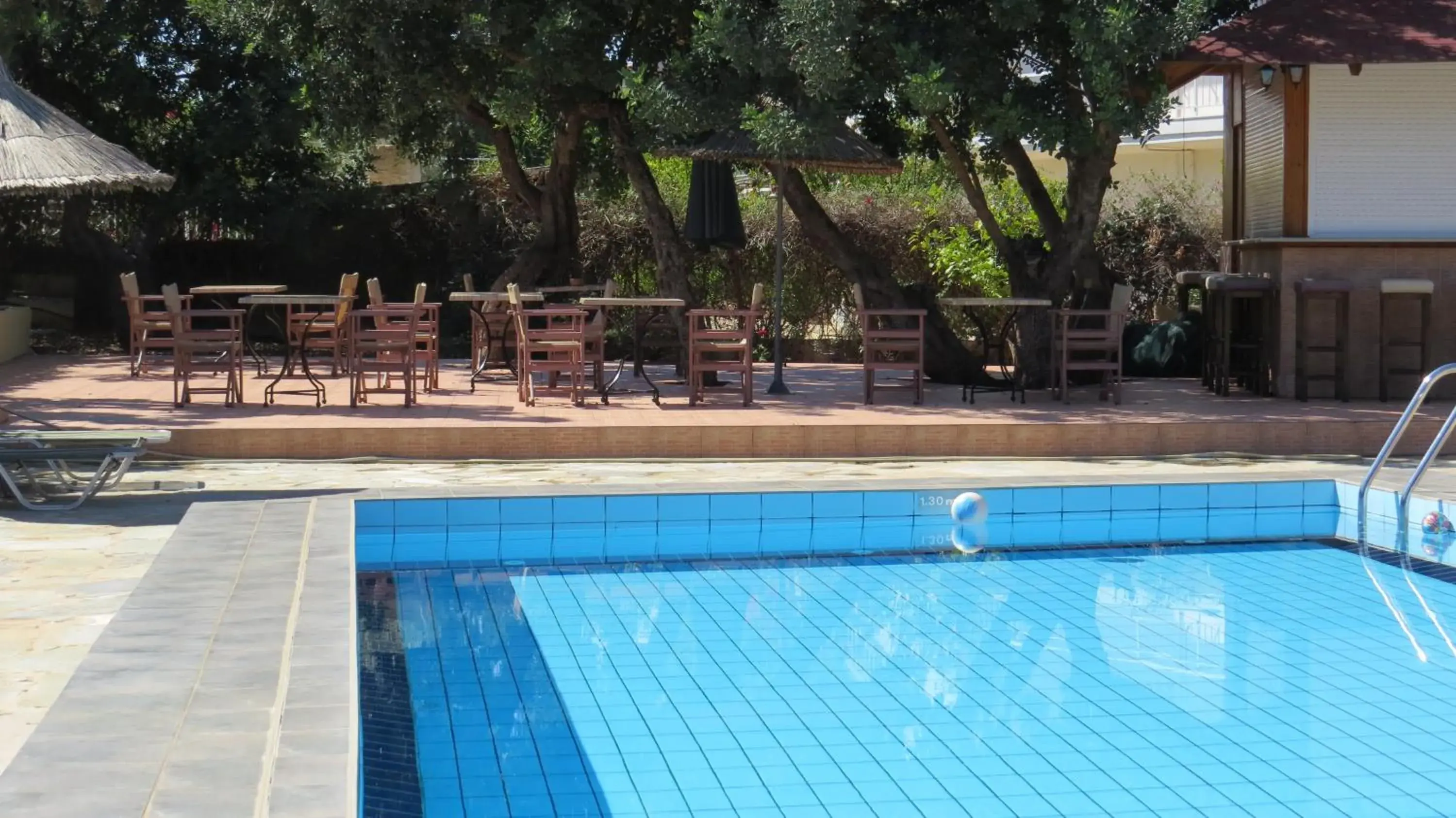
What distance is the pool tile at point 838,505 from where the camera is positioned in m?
7.68

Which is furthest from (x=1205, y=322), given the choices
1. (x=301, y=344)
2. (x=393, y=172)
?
(x=393, y=172)

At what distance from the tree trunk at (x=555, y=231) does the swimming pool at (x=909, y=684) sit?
341 inches

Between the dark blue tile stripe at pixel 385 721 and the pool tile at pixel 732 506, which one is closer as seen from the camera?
the dark blue tile stripe at pixel 385 721

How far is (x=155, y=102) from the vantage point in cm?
1775

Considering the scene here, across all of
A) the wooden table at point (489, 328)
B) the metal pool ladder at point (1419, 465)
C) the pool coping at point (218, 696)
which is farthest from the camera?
the wooden table at point (489, 328)

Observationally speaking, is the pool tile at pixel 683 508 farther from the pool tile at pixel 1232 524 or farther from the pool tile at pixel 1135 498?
the pool tile at pixel 1232 524

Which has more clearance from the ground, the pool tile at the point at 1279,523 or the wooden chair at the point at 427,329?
the wooden chair at the point at 427,329

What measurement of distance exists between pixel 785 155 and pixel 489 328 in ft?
11.8

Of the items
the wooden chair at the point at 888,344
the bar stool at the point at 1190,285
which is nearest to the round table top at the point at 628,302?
the wooden chair at the point at 888,344

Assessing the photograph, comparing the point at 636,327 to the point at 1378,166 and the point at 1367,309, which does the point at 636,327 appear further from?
the point at 1378,166

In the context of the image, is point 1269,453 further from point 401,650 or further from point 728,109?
point 401,650

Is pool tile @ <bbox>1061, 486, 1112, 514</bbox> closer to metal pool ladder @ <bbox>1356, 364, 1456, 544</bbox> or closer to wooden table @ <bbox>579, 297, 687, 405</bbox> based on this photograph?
metal pool ladder @ <bbox>1356, 364, 1456, 544</bbox>

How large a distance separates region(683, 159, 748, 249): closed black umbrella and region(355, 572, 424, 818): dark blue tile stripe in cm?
715

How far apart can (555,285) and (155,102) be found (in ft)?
17.6
